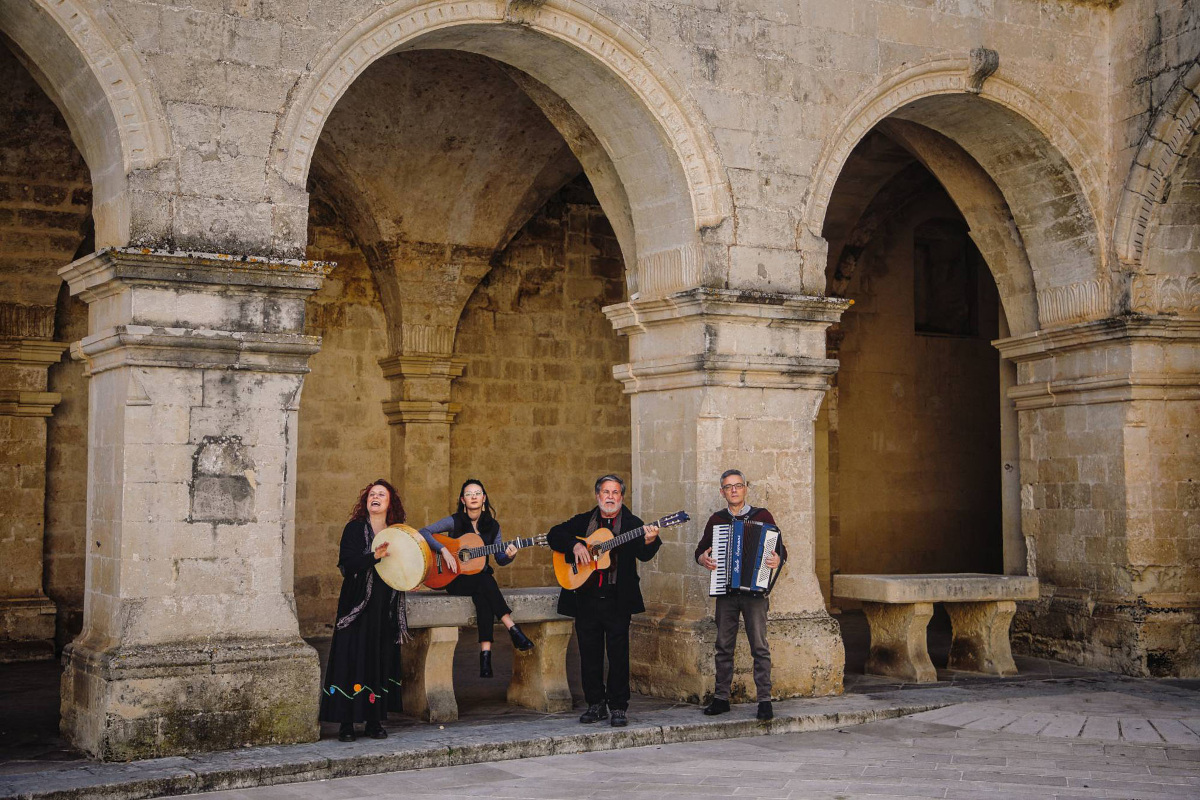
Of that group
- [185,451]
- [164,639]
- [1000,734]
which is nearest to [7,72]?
[185,451]

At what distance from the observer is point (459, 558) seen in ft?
25.8

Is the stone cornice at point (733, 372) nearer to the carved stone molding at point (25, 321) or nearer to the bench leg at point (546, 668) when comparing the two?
the bench leg at point (546, 668)

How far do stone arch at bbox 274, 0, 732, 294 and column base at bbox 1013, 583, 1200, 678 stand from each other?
412 centimetres

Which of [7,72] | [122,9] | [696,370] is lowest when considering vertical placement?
[696,370]

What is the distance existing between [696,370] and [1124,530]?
3700 millimetres

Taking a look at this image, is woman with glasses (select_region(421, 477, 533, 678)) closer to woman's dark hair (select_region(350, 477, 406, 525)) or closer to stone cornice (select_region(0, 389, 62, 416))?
woman's dark hair (select_region(350, 477, 406, 525))

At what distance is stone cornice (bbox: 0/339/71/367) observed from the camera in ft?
35.3

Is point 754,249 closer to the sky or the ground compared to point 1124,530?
closer to the sky

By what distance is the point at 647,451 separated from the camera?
9000mm

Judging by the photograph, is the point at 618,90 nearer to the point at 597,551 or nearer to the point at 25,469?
the point at 597,551

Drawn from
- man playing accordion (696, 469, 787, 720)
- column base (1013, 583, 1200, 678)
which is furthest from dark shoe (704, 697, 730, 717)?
column base (1013, 583, 1200, 678)

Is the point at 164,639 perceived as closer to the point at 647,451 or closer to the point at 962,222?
the point at 647,451

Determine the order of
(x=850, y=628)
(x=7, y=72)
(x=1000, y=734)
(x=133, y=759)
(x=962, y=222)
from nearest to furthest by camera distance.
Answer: (x=133, y=759) < (x=1000, y=734) < (x=7, y=72) < (x=850, y=628) < (x=962, y=222)

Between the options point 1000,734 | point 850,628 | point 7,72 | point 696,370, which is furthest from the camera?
point 850,628
